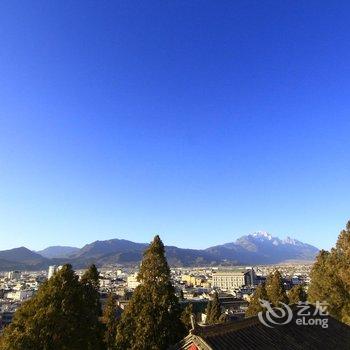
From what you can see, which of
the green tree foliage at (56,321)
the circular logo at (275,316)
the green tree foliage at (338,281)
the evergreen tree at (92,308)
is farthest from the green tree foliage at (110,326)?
the green tree foliage at (338,281)

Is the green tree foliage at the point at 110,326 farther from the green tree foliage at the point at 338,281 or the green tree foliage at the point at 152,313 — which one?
the green tree foliage at the point at 338,281

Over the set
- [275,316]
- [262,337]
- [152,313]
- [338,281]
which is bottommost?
[262,337]

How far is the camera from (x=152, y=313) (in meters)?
25.9

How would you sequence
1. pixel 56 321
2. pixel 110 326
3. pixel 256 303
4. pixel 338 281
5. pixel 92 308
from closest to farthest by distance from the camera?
pixel 56 321
pixel 92 308
pixel 110 326
pixel 338 281
pixel 256 303

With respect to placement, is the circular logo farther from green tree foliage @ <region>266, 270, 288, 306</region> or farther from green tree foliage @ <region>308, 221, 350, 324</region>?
green tree foliage @ <region>266, 270, 288, 306</region>

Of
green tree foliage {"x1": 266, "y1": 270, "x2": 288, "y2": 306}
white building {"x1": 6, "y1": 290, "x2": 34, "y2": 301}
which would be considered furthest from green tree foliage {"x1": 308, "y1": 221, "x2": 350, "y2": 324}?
white building {"x1": 6, "y1": 290, "x2": 34, "y2": 301}

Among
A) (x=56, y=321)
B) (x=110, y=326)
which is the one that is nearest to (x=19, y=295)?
(x=110, y=326)

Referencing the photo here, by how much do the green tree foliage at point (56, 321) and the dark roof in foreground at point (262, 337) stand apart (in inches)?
257

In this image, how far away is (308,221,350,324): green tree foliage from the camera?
36.6 meters

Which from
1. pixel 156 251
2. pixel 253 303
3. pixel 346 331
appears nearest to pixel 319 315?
pixel 346 331

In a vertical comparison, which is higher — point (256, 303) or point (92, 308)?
point (256, 303)

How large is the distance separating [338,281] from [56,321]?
26.3 metres

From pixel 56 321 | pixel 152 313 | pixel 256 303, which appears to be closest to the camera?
pixel 56 321

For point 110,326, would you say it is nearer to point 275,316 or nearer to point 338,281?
point 275,316
